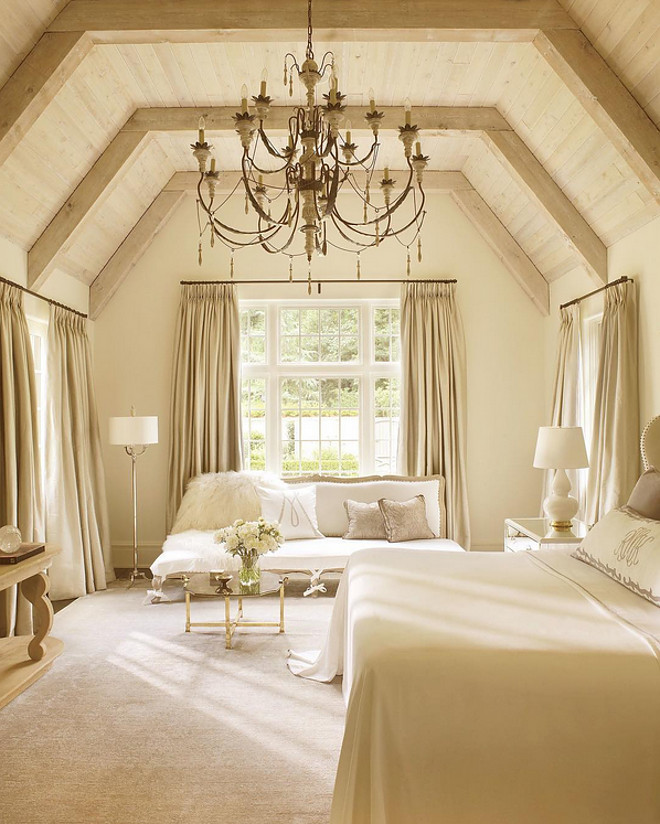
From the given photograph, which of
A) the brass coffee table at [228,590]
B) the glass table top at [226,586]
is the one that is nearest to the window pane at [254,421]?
the brass coffee table at [228,590]

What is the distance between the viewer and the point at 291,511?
5285mm

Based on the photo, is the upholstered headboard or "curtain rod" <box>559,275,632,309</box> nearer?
the upholstered headboard

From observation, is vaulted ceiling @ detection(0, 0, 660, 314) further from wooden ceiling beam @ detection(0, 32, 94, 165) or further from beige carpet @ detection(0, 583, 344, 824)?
beige carpet @ detection(0, 583, 344, 824)

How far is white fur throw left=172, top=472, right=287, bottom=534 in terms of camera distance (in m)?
5.32

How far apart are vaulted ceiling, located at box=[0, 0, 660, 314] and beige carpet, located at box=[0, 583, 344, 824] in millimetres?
2756

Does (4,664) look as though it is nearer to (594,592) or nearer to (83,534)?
(83,534)

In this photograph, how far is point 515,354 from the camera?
598cm

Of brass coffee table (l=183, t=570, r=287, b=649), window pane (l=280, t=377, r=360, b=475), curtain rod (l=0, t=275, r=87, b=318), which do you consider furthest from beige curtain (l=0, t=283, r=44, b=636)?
window pane (l=280, t=377, r=360, b=475)

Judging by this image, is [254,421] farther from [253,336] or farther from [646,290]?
[646,290]

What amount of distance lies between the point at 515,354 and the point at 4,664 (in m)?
4.60

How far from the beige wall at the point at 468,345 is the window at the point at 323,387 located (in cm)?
27

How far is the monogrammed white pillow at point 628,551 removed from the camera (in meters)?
2.46

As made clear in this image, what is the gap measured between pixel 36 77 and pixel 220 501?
3199mm

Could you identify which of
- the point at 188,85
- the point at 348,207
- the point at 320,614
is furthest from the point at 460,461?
the point at 188,85
